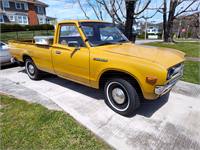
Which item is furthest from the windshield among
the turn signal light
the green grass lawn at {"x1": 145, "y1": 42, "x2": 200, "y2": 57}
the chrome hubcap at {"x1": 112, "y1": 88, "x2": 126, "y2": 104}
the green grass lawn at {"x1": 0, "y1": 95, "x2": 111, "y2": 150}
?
the green grass lawn at {"x1": 145, "y1": 42, "x2": 200, "y2": 57}

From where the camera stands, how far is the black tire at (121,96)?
369 cm

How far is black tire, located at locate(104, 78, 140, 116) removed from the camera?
3.69 meters

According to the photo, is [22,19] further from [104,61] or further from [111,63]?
[111,63]

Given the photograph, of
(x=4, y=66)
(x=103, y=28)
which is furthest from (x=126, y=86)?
(x=4, y=66)

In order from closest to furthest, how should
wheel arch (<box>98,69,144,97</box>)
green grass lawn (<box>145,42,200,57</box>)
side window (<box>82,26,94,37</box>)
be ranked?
1. wheel arch (<box>98,69,144,97</box>)
2. side window (<box>82,26,94,37</box>)
3. green grass lawn (<box>145,42,200,57</box>)

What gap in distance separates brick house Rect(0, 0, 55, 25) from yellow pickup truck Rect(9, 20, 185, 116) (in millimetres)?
38924

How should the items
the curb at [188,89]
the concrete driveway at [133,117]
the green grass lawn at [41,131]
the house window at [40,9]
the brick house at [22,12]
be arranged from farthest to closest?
the house window at [40,9] → the brick house at [22,12] → the curb at [188,89] → the concrete driveway at [133,117] → the green grass lawn at [41,131]

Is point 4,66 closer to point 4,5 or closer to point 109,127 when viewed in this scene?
point 109,127

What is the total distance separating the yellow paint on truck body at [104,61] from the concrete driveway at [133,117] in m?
0.56

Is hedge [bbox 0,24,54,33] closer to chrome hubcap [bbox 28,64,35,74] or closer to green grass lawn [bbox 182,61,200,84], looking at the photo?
chrome hubcap [bbox 28,64,35,74]

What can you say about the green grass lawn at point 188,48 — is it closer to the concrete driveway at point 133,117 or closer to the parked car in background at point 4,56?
the concrete driveway at point 133,117

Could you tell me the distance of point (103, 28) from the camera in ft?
16.1

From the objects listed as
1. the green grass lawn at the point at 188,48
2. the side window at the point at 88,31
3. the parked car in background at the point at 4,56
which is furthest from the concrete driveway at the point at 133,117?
the green grass lawn at the point at 188,48

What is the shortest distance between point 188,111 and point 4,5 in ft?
140
